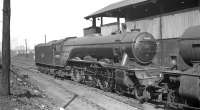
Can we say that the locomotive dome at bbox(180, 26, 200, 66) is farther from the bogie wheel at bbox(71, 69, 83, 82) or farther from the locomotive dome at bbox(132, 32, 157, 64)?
the bogie wheel at bbox(71, 69, 83, 82)

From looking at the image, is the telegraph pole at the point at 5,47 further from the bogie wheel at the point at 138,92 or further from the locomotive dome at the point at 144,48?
the locomotive dome at the point at 144,48

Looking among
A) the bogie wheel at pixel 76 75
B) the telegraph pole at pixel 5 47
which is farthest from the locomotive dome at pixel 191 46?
the bogie wheel at pixel 76 75

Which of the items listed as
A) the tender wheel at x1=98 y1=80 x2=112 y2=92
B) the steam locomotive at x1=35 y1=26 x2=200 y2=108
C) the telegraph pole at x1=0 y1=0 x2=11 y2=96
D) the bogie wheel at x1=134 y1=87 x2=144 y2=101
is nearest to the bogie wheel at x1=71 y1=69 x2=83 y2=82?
the steam locomotive at x1=35 y1=26 x2=200 y2=108

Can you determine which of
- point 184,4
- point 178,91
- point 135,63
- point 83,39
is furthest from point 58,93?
point 184,4

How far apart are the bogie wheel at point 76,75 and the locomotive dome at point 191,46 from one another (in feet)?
31.0

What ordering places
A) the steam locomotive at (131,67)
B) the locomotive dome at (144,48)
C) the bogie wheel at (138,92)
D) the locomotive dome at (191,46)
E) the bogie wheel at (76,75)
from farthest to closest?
1. the bogie wheel at (76,75)
2. the locomotive dome at (144,48)
3. the bogie wheel at (138,92)
4. the steam locomotive at (131,67)
5. the locomotive dome at (191,46)

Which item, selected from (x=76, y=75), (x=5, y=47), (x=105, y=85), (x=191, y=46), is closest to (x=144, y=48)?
(x=105, y=85)

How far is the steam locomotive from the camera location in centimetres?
978

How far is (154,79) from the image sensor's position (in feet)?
43.7

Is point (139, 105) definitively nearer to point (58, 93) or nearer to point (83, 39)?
point (58, 93)

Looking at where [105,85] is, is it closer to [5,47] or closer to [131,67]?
[131,67]

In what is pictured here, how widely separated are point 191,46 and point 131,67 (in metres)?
4.21

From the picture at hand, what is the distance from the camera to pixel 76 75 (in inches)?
762

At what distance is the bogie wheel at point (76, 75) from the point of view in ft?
61.4
